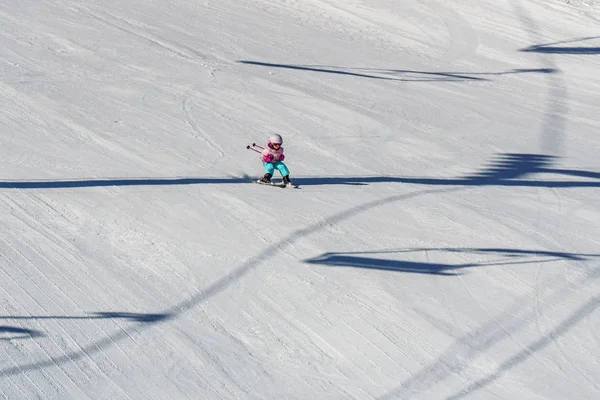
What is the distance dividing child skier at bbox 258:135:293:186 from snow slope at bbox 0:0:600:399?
216 millimetres

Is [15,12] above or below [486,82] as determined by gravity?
below

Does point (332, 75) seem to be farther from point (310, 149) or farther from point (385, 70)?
point (310, 149)

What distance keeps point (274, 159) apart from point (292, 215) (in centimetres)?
77

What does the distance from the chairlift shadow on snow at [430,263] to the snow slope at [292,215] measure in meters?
0.03

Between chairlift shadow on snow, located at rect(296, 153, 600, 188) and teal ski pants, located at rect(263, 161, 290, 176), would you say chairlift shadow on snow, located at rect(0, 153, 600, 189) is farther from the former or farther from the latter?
teal ski pants, located at rect(263, 161, 290, 176)

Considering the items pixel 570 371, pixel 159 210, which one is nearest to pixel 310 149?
pixel 159 210

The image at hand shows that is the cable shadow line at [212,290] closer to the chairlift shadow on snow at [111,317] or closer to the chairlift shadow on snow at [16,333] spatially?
the chairlift shadow on snow at [111,317]

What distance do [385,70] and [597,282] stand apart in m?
7.70

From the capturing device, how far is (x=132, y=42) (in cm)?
1554

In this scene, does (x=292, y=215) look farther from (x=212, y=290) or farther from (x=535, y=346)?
(x=535, y=346)

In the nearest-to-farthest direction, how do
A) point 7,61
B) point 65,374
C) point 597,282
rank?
point 65,374 < point 597,282 < point 7,61

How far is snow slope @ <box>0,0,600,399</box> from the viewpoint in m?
6.72

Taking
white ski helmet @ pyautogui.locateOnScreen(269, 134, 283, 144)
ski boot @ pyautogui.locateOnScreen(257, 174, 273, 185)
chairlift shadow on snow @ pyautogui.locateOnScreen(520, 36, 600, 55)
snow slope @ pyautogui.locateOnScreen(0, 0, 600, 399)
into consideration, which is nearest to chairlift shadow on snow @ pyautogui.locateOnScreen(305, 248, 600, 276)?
snow slope @ pyautogui.locateOnScreen(0, 0, 600, 399)

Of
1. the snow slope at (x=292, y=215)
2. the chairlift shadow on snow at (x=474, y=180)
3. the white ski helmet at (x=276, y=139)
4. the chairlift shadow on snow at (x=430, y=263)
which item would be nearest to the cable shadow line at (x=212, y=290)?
the snow slope at (x=292, y=215)
